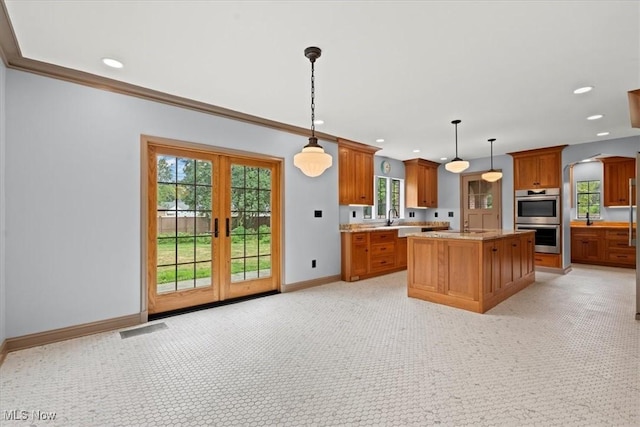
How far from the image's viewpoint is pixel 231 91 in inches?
132

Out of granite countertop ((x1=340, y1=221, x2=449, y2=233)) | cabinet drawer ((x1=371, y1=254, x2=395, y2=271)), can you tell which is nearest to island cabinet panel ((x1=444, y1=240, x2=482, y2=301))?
cabinet drawer ((x1=371, y1=254, x2=395, y2=271))

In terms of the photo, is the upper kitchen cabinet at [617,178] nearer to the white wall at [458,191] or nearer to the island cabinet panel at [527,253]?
the white wall at [458,191]

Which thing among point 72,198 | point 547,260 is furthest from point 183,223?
point 547,260

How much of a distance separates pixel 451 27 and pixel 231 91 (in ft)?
7.30

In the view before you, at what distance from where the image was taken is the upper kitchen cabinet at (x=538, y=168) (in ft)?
20.0

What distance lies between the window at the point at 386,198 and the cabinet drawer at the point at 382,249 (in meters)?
0.91

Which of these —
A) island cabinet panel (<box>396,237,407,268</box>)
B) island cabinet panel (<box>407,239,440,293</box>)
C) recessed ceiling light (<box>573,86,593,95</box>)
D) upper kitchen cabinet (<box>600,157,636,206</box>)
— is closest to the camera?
recessed ceiling light (<box>573,86,593,95</box>)

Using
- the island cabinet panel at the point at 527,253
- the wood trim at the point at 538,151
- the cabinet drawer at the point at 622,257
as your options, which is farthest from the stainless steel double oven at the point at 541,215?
the cabinet drawer at the point at 622,257

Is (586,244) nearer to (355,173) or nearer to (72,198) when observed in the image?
(355,173)

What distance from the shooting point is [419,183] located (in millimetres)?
7418

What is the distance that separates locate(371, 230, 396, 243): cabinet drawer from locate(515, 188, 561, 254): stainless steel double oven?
8.91 feet

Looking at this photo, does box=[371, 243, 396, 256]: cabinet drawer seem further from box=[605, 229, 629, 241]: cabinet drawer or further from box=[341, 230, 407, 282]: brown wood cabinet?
box=[605, 229, 629, 241]: cabinet drawer

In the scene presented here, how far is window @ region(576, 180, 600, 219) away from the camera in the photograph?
7.15 meters

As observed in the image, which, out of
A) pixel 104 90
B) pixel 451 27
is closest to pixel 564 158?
pixel 451 27
